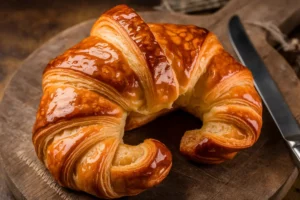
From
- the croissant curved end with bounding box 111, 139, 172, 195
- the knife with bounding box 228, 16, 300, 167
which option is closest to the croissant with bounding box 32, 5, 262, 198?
the croissant curved end with bounding box 111, 139, 172, 195

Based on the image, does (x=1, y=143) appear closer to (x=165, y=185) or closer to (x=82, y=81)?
(x=82, y=81)

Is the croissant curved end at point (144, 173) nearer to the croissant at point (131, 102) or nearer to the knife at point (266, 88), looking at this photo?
the croissant at point (131, 102)

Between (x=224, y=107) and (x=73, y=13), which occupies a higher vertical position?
(x=224, y=107)

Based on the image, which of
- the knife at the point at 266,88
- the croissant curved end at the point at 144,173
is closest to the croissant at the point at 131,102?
the croissant curved end at the point at 144,173

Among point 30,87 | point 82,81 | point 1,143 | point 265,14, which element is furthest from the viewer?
point 265,14

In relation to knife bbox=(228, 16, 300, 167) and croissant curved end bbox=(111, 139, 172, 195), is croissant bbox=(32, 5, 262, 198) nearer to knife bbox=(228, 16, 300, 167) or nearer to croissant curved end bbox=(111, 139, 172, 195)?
croissant curved end bbox=(111, 139, 172, 195)

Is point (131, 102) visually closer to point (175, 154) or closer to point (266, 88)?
point (175, 154)

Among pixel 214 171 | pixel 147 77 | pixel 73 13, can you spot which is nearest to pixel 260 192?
pixel 214 171
